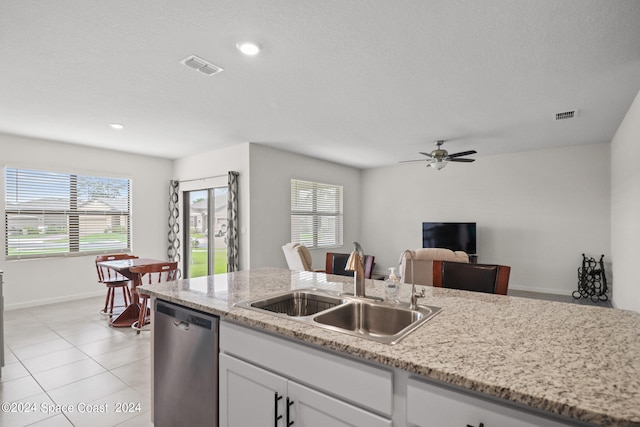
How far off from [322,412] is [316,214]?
5.81 metres

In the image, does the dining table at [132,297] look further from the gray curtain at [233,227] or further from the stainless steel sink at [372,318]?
the stainless steel sink at [372,318]

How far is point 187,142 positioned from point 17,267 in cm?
311

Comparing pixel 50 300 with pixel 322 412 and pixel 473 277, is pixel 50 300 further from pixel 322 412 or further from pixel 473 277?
pixel 473 277

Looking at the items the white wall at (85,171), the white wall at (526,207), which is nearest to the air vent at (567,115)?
the white wall at (526,207)

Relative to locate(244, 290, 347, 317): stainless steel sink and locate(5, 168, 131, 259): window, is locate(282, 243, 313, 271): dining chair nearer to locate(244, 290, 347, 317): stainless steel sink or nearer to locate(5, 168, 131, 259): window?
locate(244, 290, 347, 317): stainless steel sink

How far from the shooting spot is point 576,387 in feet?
2.77

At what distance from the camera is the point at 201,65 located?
108 inches

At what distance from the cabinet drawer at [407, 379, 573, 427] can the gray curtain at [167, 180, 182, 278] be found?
634 centimetres

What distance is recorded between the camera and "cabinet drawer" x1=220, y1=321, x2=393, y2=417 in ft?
3.56

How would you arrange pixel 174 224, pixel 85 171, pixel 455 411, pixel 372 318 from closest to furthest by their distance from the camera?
pixel 455 411
pixel 372 318
pixel 85 171
pixel 174 224

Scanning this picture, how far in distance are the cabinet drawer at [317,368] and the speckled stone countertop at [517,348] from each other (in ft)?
0.18

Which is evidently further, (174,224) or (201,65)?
(174,224)

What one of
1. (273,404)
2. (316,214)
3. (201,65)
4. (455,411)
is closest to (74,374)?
(273,404)

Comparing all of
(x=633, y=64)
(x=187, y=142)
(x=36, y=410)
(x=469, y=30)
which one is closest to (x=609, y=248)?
(x=633, y=64)
